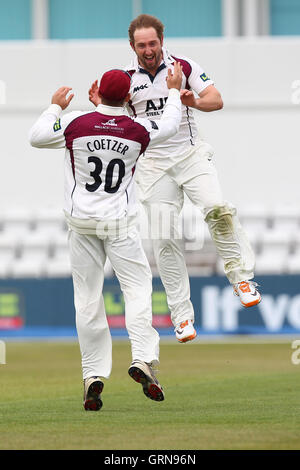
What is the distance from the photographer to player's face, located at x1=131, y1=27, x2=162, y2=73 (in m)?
8.91

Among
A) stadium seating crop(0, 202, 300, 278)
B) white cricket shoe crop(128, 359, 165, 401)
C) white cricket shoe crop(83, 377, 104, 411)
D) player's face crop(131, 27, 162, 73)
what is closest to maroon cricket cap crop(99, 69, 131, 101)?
player's face crop(131, 27, 162, 73)

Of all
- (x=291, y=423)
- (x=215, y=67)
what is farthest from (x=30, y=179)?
(x=291, y=423)

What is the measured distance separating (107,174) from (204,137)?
11.5m

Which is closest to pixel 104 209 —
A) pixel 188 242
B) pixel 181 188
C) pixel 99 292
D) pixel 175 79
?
pixel 99 292

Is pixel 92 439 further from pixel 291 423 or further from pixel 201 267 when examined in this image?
pixel 201 267

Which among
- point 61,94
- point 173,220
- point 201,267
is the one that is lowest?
point 201,267

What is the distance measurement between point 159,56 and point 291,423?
338 centimetres

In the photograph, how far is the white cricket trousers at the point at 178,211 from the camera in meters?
9.46

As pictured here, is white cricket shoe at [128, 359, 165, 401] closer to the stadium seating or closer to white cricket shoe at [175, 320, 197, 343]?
white cricket shoe at [175, 320, 197, 343]

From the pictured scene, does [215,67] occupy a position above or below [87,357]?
above

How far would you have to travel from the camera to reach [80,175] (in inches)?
324

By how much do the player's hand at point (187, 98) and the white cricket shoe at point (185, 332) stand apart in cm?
194

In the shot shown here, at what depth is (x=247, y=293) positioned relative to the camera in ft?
30.8

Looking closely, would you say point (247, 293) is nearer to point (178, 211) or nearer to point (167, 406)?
point (178, 211)
